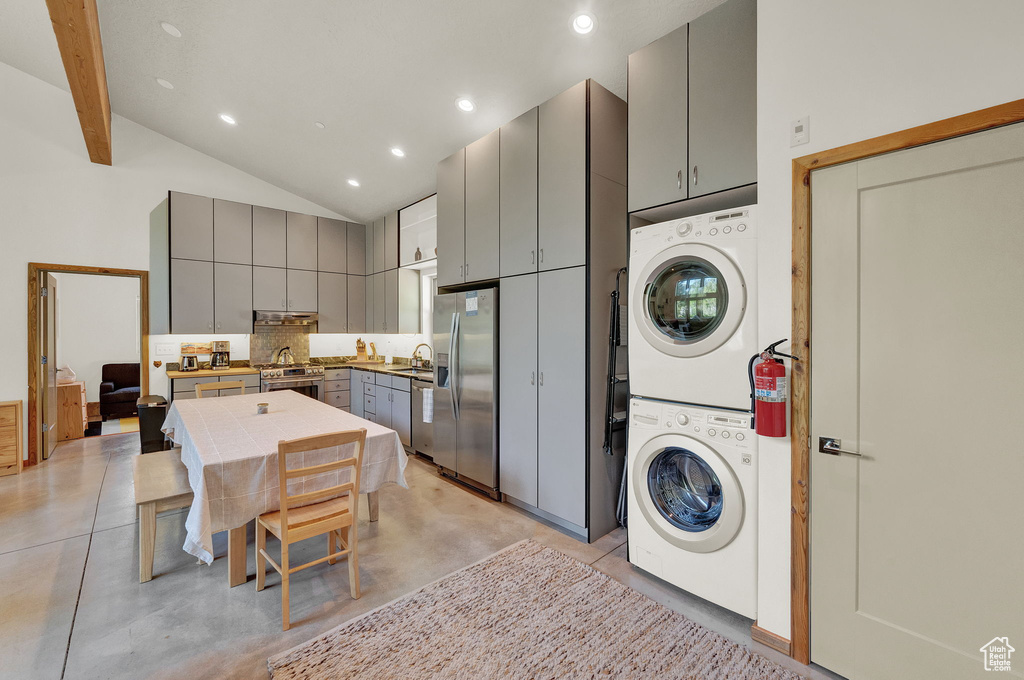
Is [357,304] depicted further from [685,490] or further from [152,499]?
[685,490]

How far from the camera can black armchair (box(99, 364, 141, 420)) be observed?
20.2ft

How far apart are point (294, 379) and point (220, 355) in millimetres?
1182

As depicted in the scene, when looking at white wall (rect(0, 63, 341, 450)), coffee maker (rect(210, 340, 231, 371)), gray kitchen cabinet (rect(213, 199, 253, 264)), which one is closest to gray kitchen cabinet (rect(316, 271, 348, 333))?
gray kitchen cabinet (rect(213, 199, 253, 264))

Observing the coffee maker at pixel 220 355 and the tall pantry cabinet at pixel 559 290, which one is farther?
the coffee maker at pixel 220 355

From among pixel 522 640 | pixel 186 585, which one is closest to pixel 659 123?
pixel 522 640

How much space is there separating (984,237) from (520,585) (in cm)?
238

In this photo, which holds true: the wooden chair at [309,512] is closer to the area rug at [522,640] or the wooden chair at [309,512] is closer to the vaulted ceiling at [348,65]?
the area rug at [522,640]

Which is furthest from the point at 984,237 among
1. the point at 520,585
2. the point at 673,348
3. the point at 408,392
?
the point at 408,392

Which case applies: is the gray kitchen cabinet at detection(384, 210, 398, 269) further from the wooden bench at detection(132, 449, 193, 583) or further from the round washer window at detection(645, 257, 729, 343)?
the round washer window at detection(645, 257, 729, 343)

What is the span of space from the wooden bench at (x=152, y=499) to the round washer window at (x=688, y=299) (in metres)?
2.78

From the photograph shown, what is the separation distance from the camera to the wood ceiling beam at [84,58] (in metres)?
2.59

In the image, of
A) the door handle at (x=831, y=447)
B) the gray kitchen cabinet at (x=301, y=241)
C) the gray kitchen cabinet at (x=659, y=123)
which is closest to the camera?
the door handle at (x=831, y=447)

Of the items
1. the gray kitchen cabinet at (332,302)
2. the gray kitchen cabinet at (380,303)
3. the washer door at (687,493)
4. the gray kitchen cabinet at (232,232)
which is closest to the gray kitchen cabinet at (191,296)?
the gray kitchen cabinet at (232,232)

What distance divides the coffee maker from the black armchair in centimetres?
191
